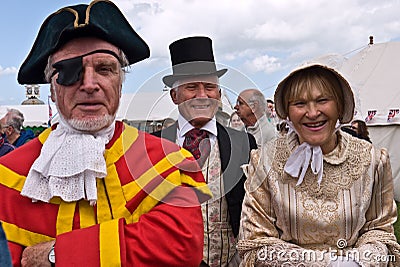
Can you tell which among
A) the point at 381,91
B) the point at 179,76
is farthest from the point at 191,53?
the point at 381,91

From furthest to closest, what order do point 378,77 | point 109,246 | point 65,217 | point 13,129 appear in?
point 378,77
point 13,129
point 65,217
point 109,246

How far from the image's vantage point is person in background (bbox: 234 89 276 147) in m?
1.78

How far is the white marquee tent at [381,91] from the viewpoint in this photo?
8.72 metres

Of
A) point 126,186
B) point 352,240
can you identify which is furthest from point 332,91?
point 126,186

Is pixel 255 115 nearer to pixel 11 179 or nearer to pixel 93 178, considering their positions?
pixel 93 178

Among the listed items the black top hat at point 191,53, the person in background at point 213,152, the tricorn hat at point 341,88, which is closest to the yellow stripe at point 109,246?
the person in background at point 213,152

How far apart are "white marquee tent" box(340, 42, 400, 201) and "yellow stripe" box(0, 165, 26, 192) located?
739cm

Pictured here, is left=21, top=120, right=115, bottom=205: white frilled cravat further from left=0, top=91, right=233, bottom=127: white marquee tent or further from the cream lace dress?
the cream lace dress

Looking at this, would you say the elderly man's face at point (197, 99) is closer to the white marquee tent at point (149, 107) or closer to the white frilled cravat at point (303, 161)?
the white marquee tent at point (149, 107)

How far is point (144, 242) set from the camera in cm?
145

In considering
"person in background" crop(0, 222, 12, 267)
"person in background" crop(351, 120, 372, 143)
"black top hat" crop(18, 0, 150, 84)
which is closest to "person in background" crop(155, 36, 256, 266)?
"black top hat" crop(18, 0, 150, 84)

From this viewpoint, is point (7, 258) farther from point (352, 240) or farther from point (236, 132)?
point (236, 132)

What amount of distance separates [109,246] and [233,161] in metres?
1.02

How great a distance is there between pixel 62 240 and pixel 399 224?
5.10 metres
